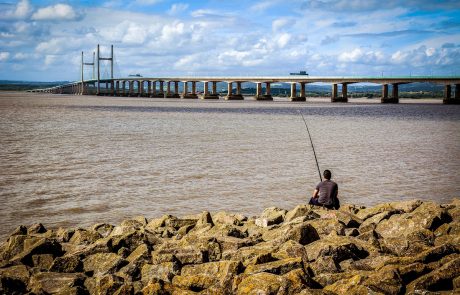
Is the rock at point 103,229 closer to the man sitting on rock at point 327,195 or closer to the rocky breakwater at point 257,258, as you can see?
the rocky breakwater at point 257,258

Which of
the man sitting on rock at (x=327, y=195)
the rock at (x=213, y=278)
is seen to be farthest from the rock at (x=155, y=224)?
the rock at (x=213, y=278)

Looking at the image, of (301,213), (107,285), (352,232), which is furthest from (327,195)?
(107,285)

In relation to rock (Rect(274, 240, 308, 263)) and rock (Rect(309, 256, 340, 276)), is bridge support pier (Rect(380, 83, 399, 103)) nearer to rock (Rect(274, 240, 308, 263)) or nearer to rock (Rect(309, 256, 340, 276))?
rock (Rect(274, 240, 308, 263))

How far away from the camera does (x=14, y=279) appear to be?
718 cm

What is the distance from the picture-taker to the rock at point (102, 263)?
7.82 metres

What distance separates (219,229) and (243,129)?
34415 mm

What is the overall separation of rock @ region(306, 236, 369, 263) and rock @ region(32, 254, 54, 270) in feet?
13.3

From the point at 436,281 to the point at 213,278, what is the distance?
2.71 metres

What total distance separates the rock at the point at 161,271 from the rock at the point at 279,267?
3.74 ft

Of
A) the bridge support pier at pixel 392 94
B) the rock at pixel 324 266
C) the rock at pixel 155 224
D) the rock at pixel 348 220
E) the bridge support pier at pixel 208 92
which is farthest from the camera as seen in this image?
the bridge support pier at pixel 208 92

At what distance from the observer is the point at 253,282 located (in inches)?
242

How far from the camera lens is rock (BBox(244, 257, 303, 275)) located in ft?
22.2

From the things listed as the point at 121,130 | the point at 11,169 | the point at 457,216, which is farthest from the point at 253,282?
the point at 121,130

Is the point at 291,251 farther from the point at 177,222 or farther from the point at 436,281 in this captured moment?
the point at 177,222
